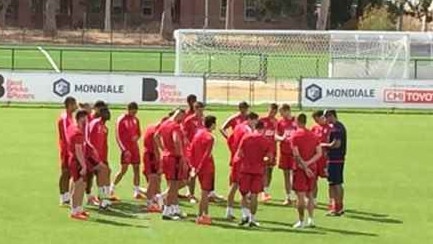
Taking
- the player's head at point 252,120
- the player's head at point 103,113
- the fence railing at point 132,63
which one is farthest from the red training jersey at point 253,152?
the fence railing at point 132,63

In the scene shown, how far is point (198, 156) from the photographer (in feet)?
54.9

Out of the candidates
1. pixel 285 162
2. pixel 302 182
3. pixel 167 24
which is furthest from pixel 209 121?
pixel 167 24

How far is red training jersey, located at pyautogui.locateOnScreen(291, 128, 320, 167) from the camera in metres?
16.7

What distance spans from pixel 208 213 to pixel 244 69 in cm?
3254

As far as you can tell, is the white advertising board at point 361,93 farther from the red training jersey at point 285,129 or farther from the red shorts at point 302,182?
the red shorts at point 302,182

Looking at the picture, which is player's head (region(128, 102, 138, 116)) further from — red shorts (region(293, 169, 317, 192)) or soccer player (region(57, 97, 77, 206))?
red shorts (region(293, 169, 317, 192))

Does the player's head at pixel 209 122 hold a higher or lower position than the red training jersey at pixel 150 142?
higher

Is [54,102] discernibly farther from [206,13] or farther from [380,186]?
[206,13]

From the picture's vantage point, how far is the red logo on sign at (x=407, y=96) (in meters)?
40.3

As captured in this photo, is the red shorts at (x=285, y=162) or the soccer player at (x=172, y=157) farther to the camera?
the red shorts at (x=285, y=162)

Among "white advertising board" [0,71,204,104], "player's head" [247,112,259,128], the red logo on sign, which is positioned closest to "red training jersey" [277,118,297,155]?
"player's head" [247,112,259,128]

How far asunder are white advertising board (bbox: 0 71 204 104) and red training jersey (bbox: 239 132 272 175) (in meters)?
23.5

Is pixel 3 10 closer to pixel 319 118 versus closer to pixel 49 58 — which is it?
pixel 49 58

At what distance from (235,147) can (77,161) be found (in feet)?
8.79
